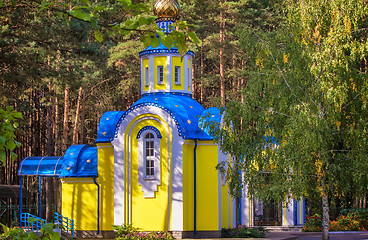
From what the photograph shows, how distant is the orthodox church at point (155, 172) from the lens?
1927 cm

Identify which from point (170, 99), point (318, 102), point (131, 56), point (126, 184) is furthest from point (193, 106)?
point (131, 56)

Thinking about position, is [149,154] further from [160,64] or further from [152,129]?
[160,64]

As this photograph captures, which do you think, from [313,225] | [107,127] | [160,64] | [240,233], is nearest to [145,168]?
[107,127]

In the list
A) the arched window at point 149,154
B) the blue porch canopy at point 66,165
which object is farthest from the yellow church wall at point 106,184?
the arched window at point 149,154

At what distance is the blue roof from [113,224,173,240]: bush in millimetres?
3231

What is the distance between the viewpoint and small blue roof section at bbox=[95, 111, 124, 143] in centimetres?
2034

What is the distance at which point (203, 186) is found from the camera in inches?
778

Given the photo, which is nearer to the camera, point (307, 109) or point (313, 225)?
point (307, 109)

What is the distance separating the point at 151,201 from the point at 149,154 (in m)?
1.67

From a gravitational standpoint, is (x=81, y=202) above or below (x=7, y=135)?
below

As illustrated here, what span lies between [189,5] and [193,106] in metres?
11.3

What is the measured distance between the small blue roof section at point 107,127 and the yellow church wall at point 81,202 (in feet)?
5.65

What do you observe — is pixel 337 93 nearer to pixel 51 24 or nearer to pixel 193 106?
pixel 193 106

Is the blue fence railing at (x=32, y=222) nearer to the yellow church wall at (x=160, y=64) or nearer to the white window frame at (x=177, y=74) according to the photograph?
the yellow church wall at (x=160, y=64)
